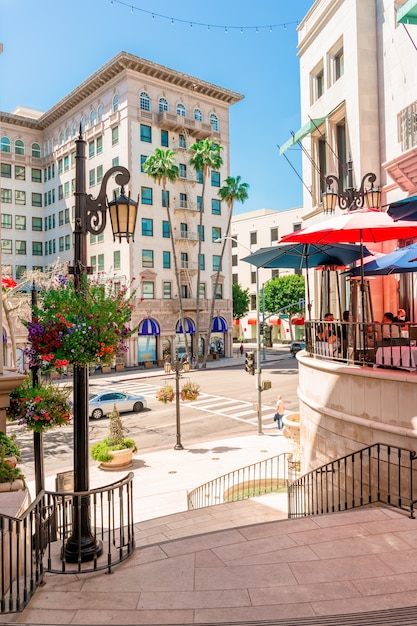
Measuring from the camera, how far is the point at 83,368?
23.1ft

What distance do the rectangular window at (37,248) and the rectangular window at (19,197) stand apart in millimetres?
4783

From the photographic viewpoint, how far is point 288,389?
32.4 meters

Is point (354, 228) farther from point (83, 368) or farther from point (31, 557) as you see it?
point (31, 557)

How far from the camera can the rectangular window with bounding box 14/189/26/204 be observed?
5569 cm

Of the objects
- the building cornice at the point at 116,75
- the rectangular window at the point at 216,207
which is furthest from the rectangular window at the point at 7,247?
the rectangular window at the point at 216,207

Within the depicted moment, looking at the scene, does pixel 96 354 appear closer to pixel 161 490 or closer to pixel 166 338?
pixel 161 490

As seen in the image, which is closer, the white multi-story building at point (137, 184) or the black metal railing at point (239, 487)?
the black metal railing at point (239, 487)

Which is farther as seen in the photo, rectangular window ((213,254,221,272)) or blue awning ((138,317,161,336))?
rectangular window ((213,254,221,272))

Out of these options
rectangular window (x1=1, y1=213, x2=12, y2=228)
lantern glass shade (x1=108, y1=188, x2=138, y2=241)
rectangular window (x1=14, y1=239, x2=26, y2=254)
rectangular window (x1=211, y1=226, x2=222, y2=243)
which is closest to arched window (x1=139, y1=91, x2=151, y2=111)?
rectangular window (x1=211, y1=226, x2=222, y2=243)

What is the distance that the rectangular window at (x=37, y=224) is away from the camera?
186ft

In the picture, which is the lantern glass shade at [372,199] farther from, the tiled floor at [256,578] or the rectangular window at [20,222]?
the rectangular window at [20,222]

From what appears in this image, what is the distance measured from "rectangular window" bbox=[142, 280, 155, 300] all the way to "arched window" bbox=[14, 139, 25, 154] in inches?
930

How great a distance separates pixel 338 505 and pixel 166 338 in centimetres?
3973

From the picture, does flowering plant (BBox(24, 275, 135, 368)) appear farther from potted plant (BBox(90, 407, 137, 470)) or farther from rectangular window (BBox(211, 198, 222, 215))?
rectangular window (BBox(211, 198, 222, 215))
